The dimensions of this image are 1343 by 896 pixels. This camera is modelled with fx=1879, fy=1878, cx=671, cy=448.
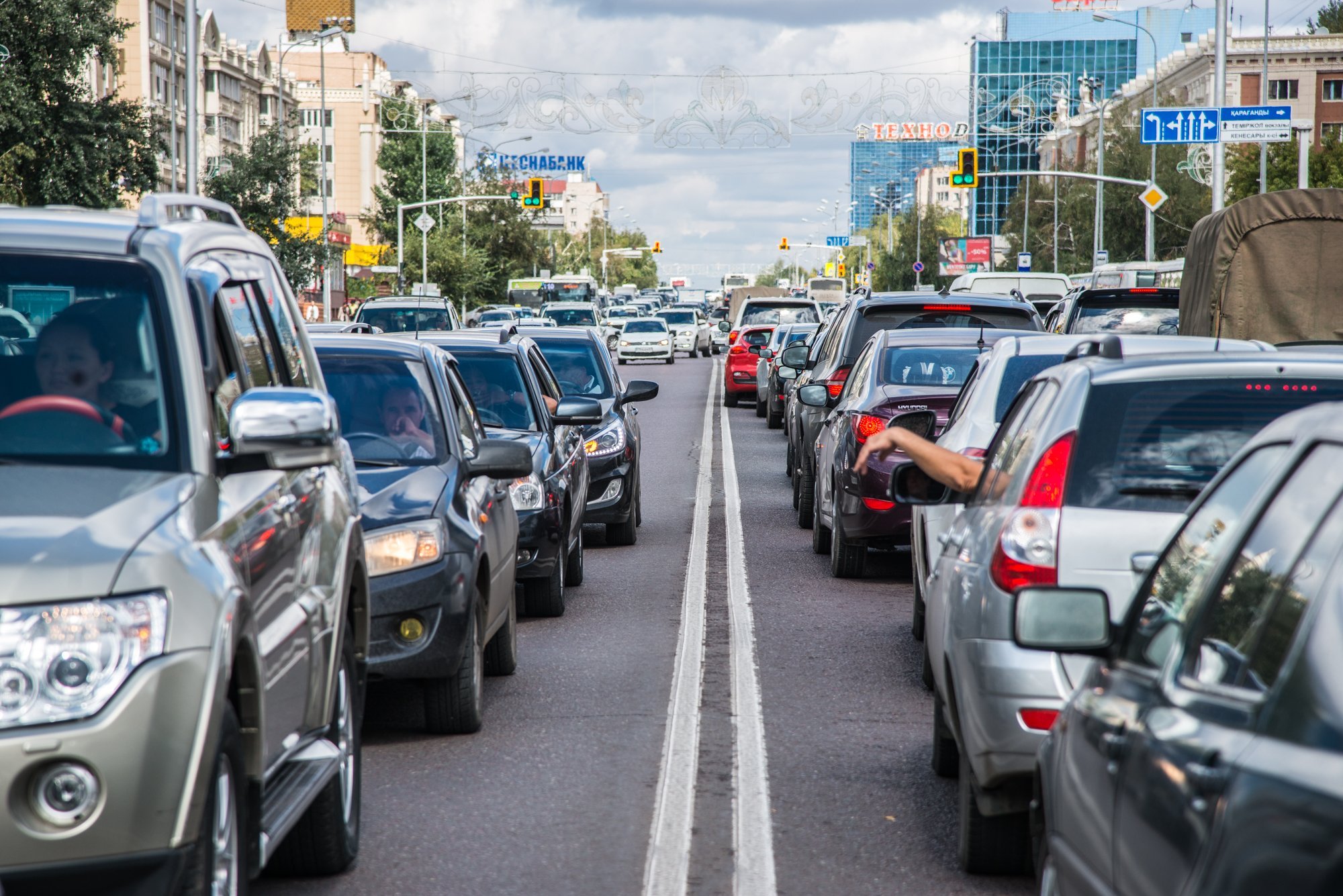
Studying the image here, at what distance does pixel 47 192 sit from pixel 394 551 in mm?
34132

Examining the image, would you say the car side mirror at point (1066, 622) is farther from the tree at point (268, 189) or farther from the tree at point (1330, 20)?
the tree at point (1330, 20)

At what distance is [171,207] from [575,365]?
38.0 ft

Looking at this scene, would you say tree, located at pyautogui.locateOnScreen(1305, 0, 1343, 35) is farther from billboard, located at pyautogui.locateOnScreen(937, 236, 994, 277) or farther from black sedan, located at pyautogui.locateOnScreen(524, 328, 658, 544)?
black sedan, located at pyautogui.locateOnScreen(524, 328, 658, 544)

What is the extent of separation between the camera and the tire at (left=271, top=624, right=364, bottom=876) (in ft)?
18.0

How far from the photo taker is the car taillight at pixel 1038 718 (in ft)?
17.2

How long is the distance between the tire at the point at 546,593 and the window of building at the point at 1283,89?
288ft

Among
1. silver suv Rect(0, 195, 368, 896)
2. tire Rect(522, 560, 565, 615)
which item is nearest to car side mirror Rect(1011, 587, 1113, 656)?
silver suv Rect(0, 195, 368, 896)

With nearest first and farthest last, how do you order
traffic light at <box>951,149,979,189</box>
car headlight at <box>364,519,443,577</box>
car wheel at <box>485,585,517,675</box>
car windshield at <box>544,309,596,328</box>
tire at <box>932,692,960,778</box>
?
1. tire at <box>932,692,960,778</box>
2. car headlight at <box>364,519,443,577</box>
3. car wheel at <box>485,585,517,675</box>
4. traffic light at <box>951,149,979,189</box>
5. car windshield at <box>544,309,596,328</box>

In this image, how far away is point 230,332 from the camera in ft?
16.3

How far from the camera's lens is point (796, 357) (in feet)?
59.9

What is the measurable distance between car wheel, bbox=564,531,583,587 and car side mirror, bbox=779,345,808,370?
625 cm

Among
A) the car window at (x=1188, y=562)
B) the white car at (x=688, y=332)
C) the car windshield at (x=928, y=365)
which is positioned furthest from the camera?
the white car at (x=688, y=332)

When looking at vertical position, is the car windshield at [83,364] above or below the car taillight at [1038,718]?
above

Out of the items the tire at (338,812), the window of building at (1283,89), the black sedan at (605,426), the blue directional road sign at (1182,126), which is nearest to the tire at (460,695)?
the tire at (338,812)
